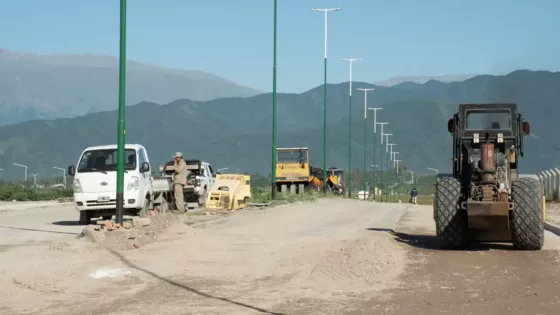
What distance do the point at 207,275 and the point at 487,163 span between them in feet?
21.2

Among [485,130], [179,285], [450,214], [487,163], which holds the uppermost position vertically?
[485,130]

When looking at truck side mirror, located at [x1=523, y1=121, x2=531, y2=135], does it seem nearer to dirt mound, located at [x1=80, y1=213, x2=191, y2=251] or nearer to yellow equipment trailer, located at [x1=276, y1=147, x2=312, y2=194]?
dirt mound, located at [x1=80, y1=213, x2=191, y2=251]

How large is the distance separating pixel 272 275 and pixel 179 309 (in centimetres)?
336

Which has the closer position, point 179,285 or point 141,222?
point 179,285

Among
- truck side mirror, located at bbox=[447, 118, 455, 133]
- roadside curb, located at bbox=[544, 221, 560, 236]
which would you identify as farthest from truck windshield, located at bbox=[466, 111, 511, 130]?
roadside curb, located at bbox=[544, 221, 560, 236]

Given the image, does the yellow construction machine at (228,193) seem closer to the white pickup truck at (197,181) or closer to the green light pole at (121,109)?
the white pickup truck at (197,181)

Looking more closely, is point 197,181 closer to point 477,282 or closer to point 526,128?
point 526,128

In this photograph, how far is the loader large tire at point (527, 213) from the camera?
1781 centimetres

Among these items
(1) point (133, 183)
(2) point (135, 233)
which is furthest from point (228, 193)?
(2) point (135, 233)

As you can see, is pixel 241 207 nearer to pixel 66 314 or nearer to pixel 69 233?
pixel 69 233

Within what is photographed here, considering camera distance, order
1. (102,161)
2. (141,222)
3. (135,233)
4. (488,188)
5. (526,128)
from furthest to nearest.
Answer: (102,161) < (141,222) < (526,128) < (135,233) < (488,188)

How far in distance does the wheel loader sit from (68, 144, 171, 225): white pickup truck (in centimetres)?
961

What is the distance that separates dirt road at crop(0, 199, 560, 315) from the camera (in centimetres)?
1179

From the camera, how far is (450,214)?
18422mm
